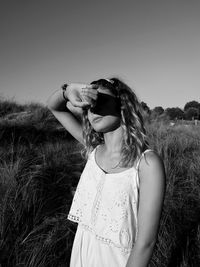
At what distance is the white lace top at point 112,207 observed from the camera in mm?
1026

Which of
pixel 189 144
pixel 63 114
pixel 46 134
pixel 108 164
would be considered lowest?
pixel 189 144

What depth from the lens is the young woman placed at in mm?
909

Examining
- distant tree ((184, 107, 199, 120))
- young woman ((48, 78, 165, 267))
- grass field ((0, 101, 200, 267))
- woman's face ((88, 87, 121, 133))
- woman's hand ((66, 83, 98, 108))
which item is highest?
woman's hand ((66, 83, 98, 108))

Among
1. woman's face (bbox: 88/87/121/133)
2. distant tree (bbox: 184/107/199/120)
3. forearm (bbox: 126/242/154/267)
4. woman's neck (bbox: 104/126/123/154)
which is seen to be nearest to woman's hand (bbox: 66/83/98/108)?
woman's face (bbox: 88/87/121/133)

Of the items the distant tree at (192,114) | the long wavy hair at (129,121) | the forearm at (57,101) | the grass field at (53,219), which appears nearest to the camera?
the long wavy hair at (129,121)

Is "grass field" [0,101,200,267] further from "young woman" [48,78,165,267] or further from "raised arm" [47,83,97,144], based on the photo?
"raised arm" [47,83,97,144]

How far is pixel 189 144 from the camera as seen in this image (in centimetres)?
563

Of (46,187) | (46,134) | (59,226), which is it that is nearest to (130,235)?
(59,226)

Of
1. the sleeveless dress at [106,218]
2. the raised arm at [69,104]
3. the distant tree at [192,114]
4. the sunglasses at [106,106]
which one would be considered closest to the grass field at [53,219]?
the sleeveless dress at [106,218]

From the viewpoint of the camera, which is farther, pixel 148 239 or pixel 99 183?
pixel 99 183

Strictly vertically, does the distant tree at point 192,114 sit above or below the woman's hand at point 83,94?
below

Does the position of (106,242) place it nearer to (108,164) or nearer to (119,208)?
(119,208)

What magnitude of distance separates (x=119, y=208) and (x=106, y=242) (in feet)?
0.58

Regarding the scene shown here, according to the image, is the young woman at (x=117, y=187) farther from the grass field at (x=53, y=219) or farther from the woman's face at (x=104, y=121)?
the grass field at (x=53, y=219)
